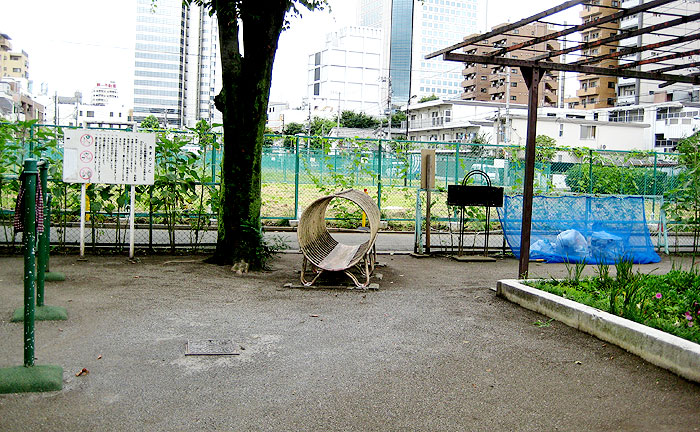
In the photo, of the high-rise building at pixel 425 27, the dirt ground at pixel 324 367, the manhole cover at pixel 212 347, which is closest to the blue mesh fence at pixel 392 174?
the dirt ground at pixel 324 367

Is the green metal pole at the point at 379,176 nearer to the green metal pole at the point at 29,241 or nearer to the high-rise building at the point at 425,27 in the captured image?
the green metal pole at the point at 29,241

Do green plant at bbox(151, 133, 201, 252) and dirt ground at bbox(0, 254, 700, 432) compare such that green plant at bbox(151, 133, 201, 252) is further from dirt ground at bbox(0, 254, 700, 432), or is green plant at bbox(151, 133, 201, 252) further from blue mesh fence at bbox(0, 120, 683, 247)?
dirt ground at bbox(0, 254, 700, 432)

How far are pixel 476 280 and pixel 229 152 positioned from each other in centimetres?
430

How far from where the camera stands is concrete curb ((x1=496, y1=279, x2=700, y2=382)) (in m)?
4.92

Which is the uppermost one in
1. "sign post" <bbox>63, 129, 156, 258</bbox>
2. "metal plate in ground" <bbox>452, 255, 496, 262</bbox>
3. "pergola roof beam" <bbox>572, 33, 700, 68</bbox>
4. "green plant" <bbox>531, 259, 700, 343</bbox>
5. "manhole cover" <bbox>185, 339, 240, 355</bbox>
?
"pergola roof beam" <bbox>572, 33, 700, 68</bbox>

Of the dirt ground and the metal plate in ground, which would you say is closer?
the dirt ground

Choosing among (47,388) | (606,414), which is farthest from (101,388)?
(606,414)

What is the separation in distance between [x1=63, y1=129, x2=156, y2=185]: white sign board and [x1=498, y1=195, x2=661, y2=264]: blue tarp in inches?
254

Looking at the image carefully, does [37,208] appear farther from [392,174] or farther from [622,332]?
[392,174]

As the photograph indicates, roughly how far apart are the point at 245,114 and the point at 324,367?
18.3 feet

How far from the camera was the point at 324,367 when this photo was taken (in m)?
5.20

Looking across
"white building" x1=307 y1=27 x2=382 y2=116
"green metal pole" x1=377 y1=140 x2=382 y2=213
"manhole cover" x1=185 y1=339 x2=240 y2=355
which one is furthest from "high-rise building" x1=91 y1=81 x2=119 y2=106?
"manhole cover" x1=185 y1=339 x2=240 y2=355

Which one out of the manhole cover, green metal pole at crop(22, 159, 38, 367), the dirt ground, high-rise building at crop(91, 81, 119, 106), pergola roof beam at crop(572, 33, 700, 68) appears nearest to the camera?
the dirt ground

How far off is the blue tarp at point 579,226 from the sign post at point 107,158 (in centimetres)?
647
